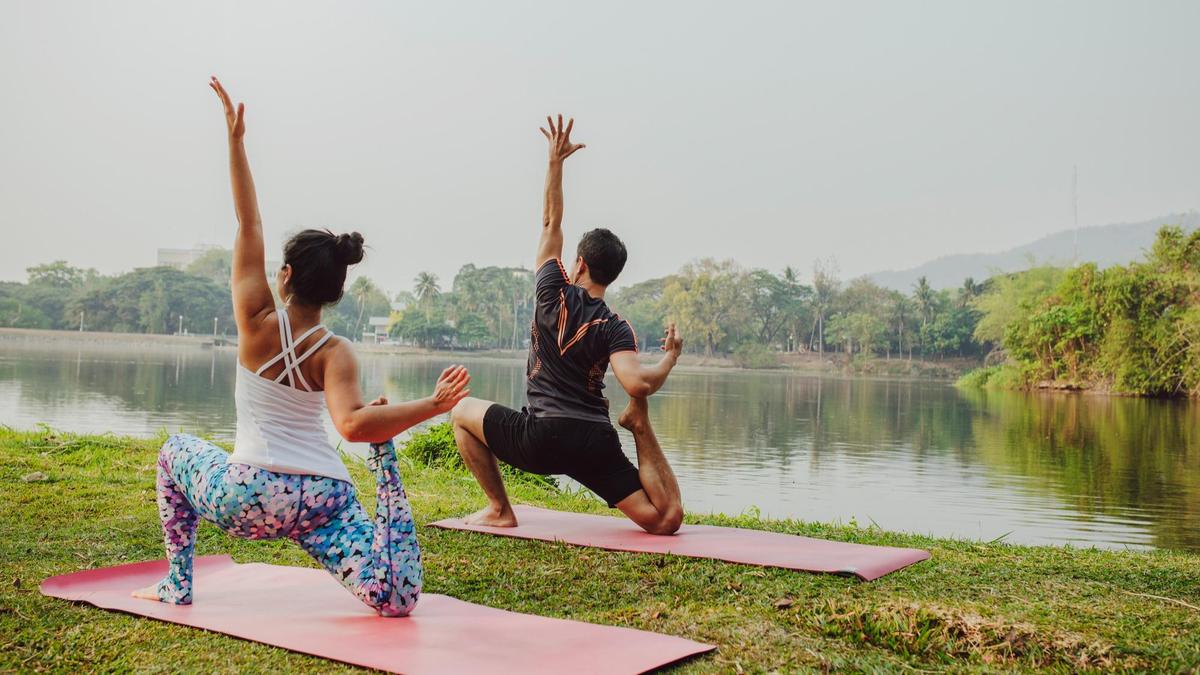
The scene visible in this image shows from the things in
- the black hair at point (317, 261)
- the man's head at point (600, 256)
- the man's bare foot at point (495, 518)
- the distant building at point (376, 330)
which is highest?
the distant building at point (376, 330)

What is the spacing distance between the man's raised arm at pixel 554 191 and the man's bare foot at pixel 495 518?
122 cm

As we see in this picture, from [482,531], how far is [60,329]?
93.4 meters

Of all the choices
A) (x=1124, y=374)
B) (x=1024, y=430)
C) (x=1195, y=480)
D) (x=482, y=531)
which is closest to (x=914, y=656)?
(x=482, y=531)

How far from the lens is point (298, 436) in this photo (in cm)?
298

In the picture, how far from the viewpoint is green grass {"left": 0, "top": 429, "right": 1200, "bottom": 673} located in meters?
2.76

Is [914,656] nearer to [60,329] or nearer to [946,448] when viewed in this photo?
[946,448]

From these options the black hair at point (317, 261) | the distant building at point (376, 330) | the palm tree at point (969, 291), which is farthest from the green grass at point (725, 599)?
the distant building at point (376, 330)

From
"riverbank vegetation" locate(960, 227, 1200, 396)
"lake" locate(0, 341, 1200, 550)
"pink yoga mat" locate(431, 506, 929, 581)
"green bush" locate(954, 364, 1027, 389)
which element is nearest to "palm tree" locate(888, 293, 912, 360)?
"green bush" locate(954, 364, 1027, 389)

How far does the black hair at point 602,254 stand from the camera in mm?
4715

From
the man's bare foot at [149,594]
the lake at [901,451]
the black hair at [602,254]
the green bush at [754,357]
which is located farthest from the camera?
the green bush at [754,357]

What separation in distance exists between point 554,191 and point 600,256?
43cm

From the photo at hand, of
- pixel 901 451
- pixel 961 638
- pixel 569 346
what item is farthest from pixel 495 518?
pixel 901 451

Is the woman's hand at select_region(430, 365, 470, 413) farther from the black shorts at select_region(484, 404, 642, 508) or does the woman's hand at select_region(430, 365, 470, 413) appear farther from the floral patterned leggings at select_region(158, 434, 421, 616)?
the black shorts at select_region(484, 404, 642, 508)

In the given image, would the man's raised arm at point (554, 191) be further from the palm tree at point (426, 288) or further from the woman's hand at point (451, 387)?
the palm tree at point (426, 288)
